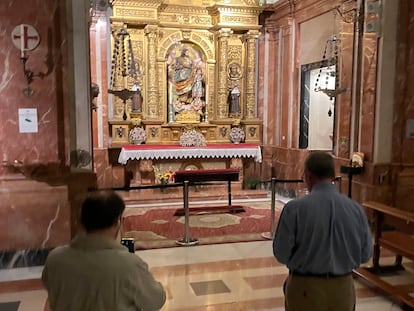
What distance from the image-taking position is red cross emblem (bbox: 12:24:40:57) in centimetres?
497

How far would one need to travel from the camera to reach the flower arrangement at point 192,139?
1045 centimetres

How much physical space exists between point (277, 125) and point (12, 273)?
24.5 feet

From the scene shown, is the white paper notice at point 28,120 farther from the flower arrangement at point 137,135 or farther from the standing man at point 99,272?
the flower arrangement at point 137,135

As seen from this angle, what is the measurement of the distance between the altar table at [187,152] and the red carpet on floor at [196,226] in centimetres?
150

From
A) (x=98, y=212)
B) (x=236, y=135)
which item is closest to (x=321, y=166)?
(x=98, y=212)

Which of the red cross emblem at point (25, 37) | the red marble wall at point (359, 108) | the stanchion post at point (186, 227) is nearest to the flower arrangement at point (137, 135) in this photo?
the red marble wall at point (359, 108)

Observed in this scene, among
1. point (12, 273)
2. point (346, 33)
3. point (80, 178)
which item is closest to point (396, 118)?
point (346, 33)

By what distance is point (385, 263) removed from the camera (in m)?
5.45

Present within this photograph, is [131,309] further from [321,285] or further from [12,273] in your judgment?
[12,273]

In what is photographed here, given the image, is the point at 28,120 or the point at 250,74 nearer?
the point at 28,120

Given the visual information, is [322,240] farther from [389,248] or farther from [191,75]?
[191,75]

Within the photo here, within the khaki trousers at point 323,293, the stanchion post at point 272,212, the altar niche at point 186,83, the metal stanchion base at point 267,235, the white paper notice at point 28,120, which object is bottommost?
the metal stanchion base at point 267,235

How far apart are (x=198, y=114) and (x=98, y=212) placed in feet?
30.6

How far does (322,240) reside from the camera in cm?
251
